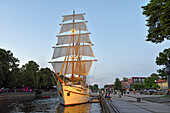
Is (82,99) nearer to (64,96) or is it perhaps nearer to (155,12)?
(64,96)

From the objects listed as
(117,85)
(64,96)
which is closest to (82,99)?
(64,96)

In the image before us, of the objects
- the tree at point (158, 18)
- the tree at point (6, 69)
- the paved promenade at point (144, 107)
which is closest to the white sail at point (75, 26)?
the tree at point (6, 69)

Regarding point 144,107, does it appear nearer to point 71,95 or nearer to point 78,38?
point 71,95

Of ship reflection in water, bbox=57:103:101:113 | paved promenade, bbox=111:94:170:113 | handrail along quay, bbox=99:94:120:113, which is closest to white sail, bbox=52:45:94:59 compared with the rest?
ship reflection in water, bbox=57:103:101:113

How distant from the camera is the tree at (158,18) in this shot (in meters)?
14.0

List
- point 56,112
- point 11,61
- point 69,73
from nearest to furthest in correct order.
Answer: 1. point 56,112
2. point 69,73
3. point 11,61

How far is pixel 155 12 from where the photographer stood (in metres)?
16.0

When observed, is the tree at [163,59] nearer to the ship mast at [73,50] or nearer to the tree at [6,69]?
the ship mast at [73,50]

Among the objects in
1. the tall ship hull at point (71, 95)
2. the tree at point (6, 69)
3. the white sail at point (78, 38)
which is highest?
the white sail at point (78, 38)

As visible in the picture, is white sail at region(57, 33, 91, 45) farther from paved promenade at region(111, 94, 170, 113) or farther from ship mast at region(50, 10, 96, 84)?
paved promenade at region(111, 94, 170, 113)

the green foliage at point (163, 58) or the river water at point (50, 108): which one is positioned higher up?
the green foliage at point (163, 58)

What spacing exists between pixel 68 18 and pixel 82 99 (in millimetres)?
31943

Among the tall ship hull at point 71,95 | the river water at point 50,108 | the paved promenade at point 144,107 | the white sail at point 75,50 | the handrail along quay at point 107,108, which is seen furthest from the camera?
the white sail at point 75,50

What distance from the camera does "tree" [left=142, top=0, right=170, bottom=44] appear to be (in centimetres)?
1403
